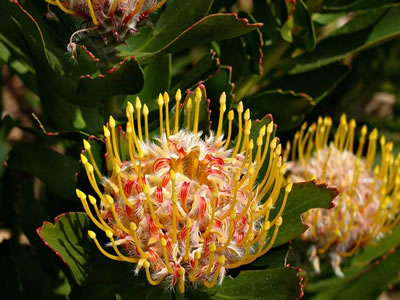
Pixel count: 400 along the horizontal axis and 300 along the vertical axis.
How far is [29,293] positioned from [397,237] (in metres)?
0.99

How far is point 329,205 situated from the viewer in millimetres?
1123

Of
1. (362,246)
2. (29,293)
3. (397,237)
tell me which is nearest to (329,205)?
(362,246)

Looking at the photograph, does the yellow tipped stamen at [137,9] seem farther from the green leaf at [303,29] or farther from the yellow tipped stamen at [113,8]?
the green leaf at [303,29]

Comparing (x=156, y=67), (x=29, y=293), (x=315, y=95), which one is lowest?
(x=29, y=293)

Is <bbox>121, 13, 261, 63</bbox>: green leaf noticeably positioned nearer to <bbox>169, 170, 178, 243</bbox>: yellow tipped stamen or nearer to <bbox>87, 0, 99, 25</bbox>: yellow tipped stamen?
<bbox>87, 0, 99, 25</bbox>: yellow tipped stamen

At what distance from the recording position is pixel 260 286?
1114 mm

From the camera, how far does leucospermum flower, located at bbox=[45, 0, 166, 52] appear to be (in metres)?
1.06

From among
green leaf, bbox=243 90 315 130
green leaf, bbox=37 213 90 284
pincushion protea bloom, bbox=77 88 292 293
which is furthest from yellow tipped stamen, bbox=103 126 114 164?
green leaf, bbox=243 90 315 130

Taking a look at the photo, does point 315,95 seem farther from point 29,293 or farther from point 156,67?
point 29,293

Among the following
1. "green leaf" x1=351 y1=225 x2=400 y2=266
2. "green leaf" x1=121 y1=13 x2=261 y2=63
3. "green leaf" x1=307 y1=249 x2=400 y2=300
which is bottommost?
"green leaf" x1=307 y1=249 x2=400 y2=300

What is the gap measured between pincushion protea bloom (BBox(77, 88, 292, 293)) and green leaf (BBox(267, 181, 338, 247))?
60mm

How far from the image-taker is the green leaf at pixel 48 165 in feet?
4.17

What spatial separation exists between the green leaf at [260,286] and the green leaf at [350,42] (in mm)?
630

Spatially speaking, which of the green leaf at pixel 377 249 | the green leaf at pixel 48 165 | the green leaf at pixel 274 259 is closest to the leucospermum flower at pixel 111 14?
the green leaf at pixel 48 165
